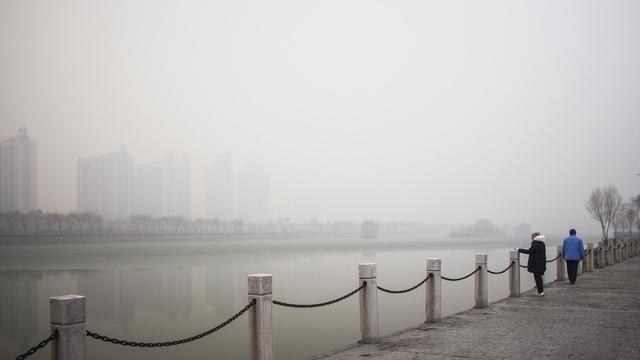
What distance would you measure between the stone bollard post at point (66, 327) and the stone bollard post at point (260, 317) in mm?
2735

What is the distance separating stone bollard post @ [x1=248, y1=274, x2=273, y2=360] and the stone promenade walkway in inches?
55.6

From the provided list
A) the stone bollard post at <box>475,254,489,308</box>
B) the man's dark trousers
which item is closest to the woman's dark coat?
the stone bollard post at <box>475,254,489,308</box>

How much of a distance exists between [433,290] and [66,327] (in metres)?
8.88

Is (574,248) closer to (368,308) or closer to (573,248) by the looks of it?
(573,248)

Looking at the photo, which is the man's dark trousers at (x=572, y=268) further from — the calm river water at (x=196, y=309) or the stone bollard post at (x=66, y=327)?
the stone bollard post at (x=66, y=327)

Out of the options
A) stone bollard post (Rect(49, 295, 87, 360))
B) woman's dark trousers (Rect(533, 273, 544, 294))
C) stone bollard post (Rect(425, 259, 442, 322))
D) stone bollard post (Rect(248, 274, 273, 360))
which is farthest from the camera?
woman's dark trousers (Rect(533, 273, 544, 294))

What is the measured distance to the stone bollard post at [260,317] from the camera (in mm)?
8344

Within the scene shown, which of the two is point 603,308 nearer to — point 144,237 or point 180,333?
point 180,333

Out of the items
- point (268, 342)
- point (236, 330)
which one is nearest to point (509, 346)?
point (268, 342)

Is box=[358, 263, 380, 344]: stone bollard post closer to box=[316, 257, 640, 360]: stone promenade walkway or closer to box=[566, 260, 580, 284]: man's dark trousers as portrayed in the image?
box=[316, 257, 640, 360]: stone promenade walkway

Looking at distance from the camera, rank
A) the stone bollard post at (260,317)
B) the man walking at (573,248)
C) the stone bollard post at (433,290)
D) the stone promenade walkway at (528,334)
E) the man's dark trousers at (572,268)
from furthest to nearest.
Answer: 1. the man's dark trousers at (572,268)
2. the man walking at (573,248)
3. the stone bollard post at (433,290)
4. the stone promenade walkway at (528,334)
5. the stone bollard post at (260,317)

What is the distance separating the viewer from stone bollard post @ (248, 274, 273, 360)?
27.4ft

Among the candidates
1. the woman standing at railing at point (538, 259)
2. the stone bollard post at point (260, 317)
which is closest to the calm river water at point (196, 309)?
the woman standing at railing at point (538, 259)

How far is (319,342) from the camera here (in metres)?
17.8
